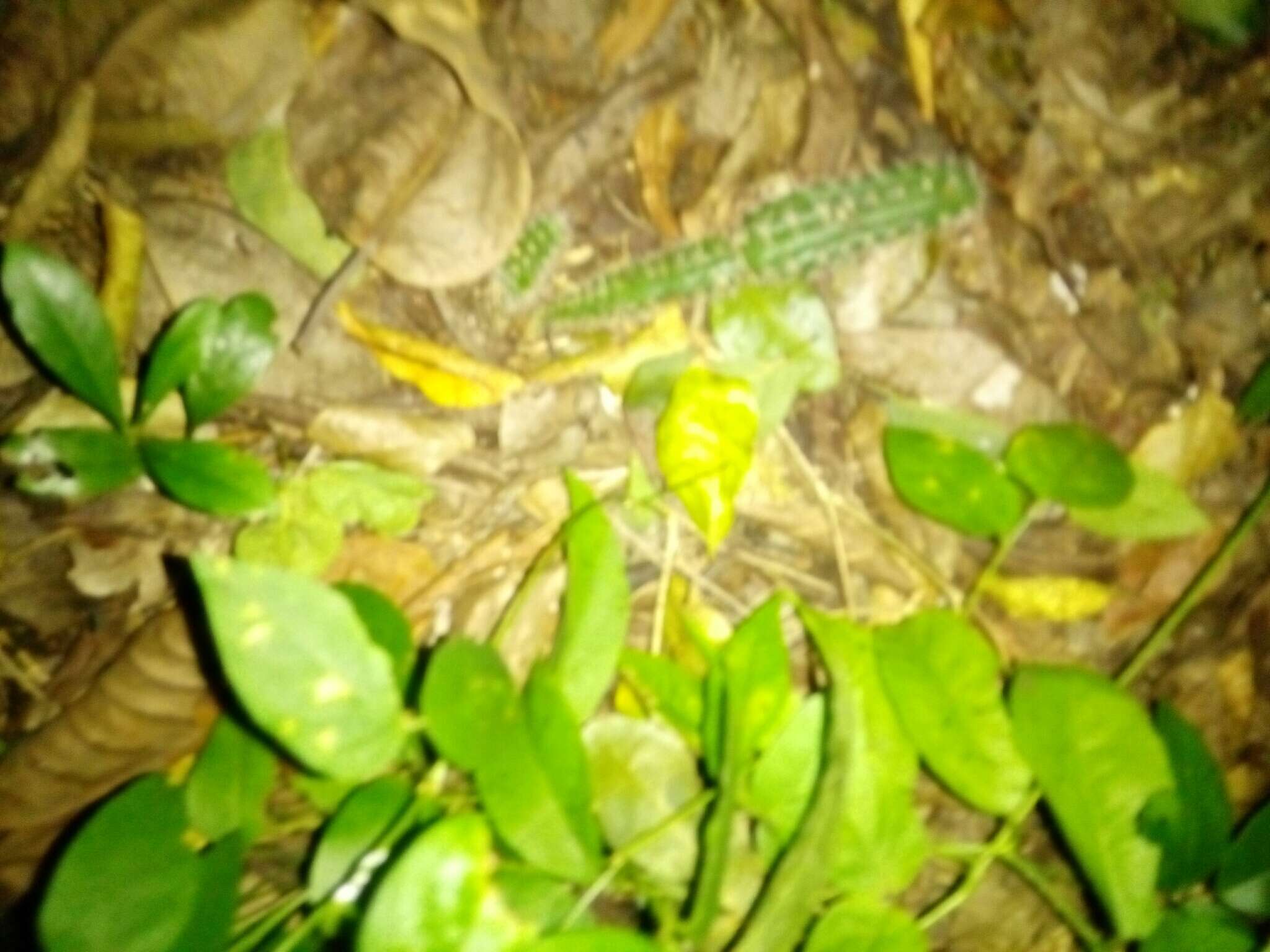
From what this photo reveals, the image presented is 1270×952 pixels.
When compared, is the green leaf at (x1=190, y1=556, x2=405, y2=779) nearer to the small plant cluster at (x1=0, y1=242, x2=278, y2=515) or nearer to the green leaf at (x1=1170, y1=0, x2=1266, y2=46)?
the small plant cluster at (x1=0, y1=242, x2=278, y2=515)

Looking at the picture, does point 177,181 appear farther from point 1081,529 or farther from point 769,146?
point 1081,529

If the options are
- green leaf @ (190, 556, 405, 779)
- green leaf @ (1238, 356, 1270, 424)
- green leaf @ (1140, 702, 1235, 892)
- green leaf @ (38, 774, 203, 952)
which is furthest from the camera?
green leaf @ (1238, 356, 1270, 424)

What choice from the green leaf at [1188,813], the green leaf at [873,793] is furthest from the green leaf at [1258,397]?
the green leaf at [873,793]

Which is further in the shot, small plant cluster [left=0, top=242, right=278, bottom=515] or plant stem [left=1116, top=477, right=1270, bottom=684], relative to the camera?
plant stem [left=1116, top=477, right=1270, bottom=684]

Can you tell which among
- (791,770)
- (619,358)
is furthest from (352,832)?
(619,358)

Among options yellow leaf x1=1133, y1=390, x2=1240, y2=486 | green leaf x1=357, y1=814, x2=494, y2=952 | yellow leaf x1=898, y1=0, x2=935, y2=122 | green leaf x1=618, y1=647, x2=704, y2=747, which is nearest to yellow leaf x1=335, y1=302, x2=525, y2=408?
green leaf x1=618, y1=647, x2=704, y2=747

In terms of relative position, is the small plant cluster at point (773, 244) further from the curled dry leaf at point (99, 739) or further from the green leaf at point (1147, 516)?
the curled dry leaf at point (99, 739)

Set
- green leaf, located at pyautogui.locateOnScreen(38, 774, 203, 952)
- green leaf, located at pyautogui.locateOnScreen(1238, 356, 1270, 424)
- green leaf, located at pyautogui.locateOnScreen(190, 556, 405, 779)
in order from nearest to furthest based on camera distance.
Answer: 1. green leaf, located at pyautogui.locateOnScreen(190, 556, 405, 779)
2. green leaf, located at pyautogui.locateOnScreen(38, 774, 203, 952)
3. green leaf, located at pyautogui.locateOnScreen(1238, 356, 1270, 424)
